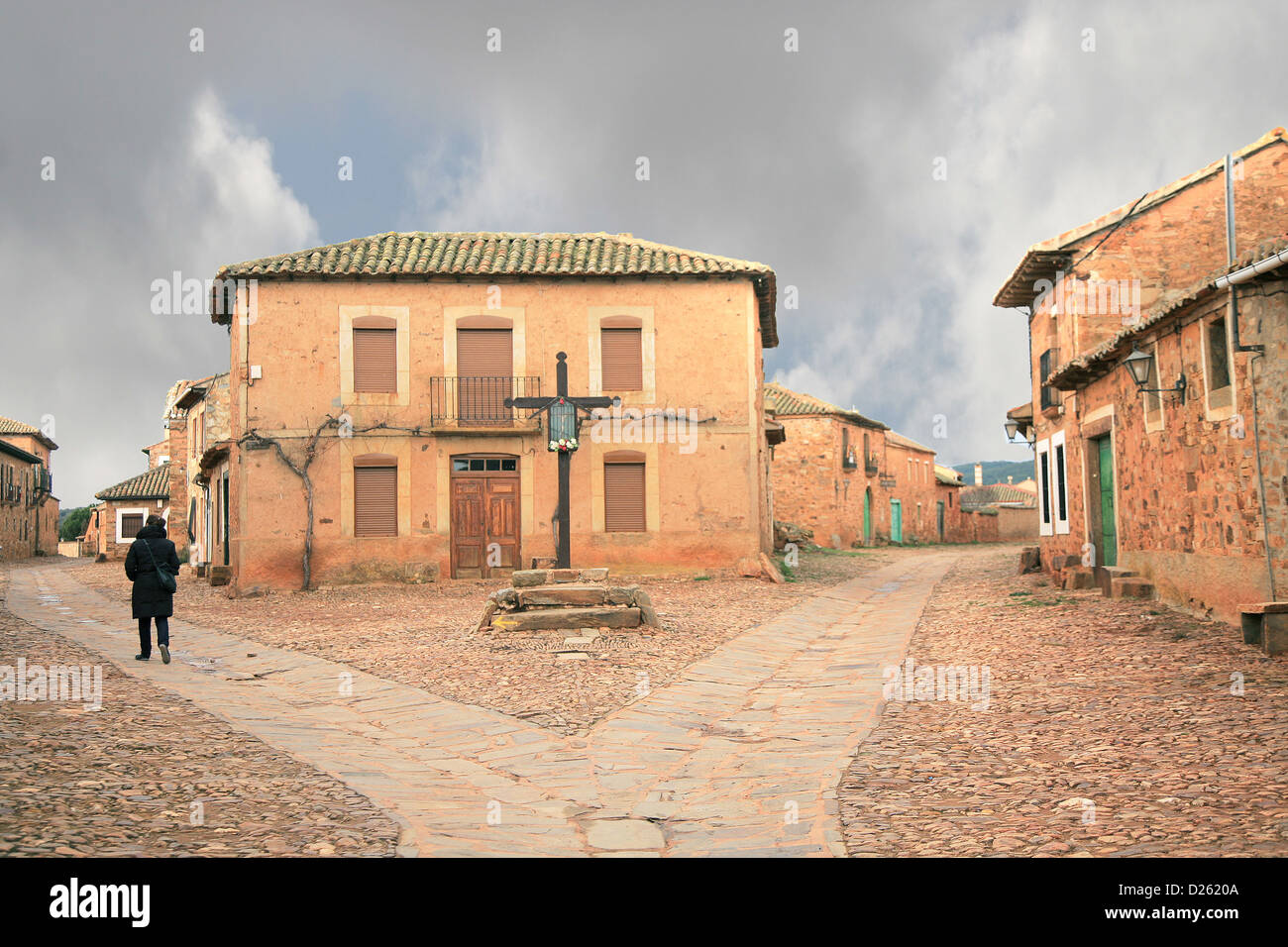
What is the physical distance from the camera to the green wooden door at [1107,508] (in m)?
15.7

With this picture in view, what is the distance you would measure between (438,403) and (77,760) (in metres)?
15.2

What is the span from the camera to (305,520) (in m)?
20.4

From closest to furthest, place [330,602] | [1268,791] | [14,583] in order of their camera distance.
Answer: [1268,791]
[330,602]
[14,583]

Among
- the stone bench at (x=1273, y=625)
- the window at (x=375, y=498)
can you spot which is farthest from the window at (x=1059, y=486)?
the window at (x=375, y=498)

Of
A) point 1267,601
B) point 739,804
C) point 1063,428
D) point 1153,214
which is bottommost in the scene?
point 739,804

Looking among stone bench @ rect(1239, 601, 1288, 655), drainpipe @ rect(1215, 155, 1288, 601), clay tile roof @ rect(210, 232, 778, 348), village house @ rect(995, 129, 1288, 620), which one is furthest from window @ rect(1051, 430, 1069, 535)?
stone bench @ rect(1239, 601, 1288, 655)

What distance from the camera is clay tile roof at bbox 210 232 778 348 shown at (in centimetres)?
2056

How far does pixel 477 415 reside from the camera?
68.3 feet

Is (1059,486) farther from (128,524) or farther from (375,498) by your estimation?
(128,524)

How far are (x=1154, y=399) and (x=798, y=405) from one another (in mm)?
24609

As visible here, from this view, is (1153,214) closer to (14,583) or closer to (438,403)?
(438,403)

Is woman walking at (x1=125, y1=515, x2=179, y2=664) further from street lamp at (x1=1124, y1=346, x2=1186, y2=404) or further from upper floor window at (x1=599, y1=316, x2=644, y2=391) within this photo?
street lamp at (x1=1124, y1=346, x2=1186, y2=404)

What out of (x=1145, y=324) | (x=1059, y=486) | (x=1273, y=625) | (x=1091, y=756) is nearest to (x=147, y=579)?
(x=1091, y=756)
